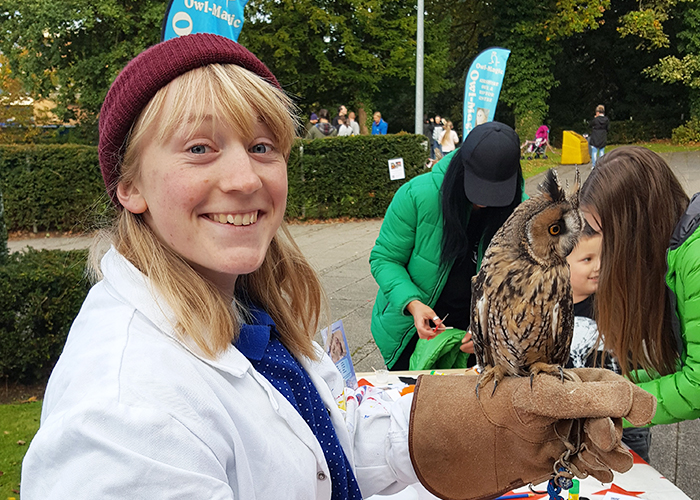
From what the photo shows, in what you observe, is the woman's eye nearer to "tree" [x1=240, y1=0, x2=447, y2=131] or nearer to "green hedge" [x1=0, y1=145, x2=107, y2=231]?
"green hedge" [x1=0, y1=145, x2=107, y2=231]

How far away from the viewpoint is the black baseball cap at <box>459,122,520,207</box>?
285 cm

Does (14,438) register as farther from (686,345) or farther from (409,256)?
(686,345)

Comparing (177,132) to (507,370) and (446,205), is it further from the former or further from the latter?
(446,205)

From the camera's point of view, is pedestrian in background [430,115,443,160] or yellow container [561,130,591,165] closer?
pedestrian in background [430,115,443,160]

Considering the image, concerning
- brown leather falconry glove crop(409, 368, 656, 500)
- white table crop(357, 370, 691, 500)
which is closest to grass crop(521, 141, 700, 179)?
white table crop(357, 370, 691, 500)

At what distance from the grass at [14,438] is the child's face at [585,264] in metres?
3.58

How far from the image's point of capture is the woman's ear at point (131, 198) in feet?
4.16

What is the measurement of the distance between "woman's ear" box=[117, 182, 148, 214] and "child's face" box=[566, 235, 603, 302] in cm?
239

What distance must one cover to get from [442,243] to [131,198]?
81.1 inches

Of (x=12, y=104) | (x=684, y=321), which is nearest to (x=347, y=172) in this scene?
(x=12, y=104)

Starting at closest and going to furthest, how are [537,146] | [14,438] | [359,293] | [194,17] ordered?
[14,438] → [194,17] → [359,293] → [537,146]

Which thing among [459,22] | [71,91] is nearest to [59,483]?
[71,91]

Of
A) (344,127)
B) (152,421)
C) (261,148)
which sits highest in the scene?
(261,148)

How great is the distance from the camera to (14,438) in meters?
4.09
